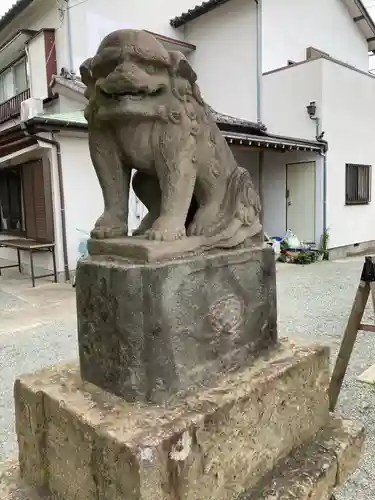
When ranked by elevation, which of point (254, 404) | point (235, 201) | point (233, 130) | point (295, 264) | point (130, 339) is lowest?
point (295, 264)

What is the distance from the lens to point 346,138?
354 inches

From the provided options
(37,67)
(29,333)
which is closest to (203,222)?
(29,333)

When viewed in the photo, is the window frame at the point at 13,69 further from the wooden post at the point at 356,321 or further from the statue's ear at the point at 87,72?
the wooden post at the point at 356,321

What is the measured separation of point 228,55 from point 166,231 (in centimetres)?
952

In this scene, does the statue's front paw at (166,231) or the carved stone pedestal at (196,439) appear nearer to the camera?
the carved stone pedestal at (196,439)

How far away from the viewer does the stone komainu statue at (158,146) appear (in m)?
1.28

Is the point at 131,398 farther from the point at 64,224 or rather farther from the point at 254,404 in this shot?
the point at 64,224

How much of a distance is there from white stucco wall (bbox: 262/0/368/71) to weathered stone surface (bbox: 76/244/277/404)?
888 cm

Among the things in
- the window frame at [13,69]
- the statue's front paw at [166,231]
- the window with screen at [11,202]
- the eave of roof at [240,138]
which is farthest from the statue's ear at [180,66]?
the window frame at [13,69]

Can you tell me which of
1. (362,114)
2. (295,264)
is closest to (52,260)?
(295,264)

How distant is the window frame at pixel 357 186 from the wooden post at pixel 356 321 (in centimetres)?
731

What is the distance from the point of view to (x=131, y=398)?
1283mm

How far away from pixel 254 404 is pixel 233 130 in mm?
7854

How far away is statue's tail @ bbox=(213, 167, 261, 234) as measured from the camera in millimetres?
1561
